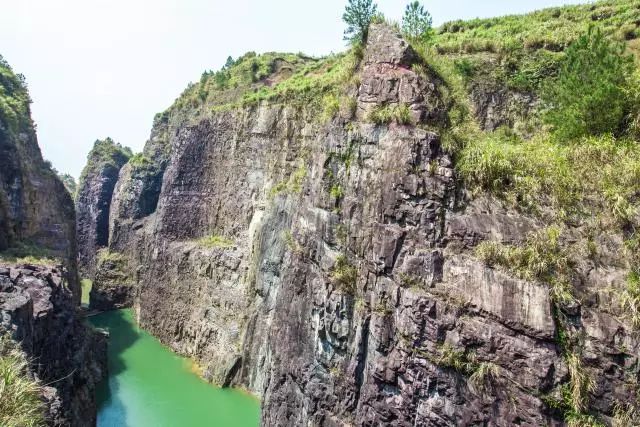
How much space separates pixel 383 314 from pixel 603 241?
560 cm

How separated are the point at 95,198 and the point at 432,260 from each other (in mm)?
54018

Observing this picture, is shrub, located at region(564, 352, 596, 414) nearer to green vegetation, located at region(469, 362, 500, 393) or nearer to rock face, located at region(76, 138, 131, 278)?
green vegetation, located at region(469, 362, 500, 393)

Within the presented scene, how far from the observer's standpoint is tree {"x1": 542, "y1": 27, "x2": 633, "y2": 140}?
488 inches

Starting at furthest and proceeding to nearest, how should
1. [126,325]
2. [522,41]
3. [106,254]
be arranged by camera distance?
Result: [106,254], [126,325], [522,41]

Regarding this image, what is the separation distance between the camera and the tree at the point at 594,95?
40.7 feet

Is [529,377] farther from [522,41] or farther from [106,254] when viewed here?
[106,254]

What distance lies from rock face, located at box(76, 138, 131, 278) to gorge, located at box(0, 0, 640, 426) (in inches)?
1016

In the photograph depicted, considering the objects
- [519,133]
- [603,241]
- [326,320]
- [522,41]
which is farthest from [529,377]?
[522,41]

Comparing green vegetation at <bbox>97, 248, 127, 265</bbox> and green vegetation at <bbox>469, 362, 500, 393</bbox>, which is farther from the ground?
green vegetation at <bbox>469, 362, 500, 393</bbox>

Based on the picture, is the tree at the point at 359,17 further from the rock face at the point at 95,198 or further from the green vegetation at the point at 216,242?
the rock face at the point at 95,198

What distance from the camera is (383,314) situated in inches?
488

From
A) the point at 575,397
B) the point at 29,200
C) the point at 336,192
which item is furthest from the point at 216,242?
the point at 575,397

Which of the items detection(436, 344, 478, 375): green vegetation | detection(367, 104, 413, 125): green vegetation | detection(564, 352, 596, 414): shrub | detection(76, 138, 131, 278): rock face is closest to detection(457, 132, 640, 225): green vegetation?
detection(367, 104, 413, 125): green vegetation

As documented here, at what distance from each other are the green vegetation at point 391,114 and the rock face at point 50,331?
46.2 feet
